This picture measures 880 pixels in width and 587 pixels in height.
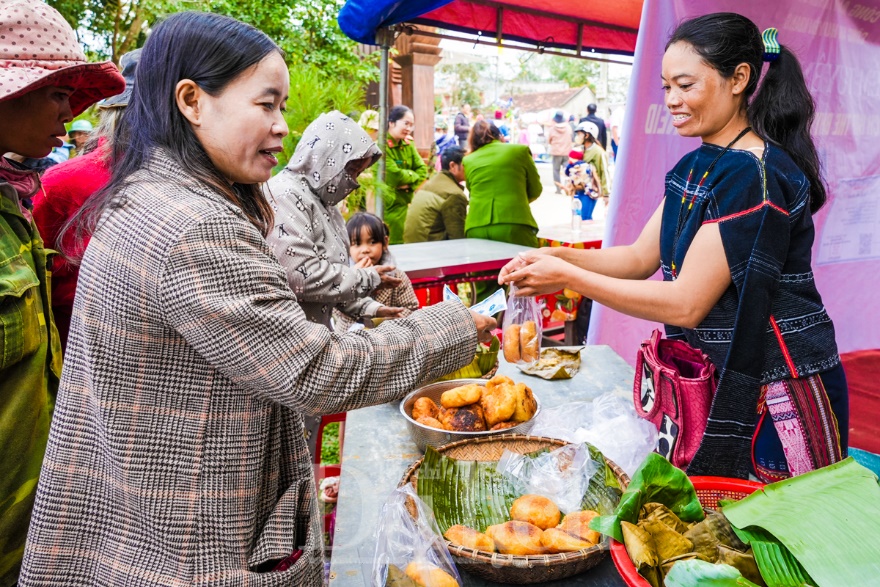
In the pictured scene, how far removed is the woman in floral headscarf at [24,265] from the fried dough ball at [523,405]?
128 centimetres

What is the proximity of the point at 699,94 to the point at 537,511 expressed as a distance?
3.87ft

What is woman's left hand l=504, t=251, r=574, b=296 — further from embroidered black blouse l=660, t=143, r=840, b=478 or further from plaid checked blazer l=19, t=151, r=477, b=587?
plaid checked blazer l=19, t=151, r=477, b=587

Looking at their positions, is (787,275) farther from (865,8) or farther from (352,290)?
(865,8)

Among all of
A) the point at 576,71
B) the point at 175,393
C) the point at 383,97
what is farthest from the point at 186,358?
the point at 576,71

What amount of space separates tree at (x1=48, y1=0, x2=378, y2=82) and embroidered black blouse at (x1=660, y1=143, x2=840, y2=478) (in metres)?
9.32

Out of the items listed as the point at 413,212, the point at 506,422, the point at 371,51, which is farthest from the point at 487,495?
the point at 371,51

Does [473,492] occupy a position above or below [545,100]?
below

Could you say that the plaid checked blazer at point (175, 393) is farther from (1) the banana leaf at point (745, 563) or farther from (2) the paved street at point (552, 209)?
(2) the paved street at point (552, 209)

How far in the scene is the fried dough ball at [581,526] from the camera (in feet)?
4.41

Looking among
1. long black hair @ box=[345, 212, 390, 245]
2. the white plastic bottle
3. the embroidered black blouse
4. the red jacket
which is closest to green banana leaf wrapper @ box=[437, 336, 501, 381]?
the embroidered black blouse

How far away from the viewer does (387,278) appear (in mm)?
3307

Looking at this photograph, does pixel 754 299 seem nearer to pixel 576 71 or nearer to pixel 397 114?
pixel 397 114

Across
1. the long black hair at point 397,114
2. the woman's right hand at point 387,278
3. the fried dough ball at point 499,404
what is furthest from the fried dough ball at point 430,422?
the long black hair at point 397,114

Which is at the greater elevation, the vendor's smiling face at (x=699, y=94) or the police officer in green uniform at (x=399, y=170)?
the vendor's smiling face at (x=699, y=94)
